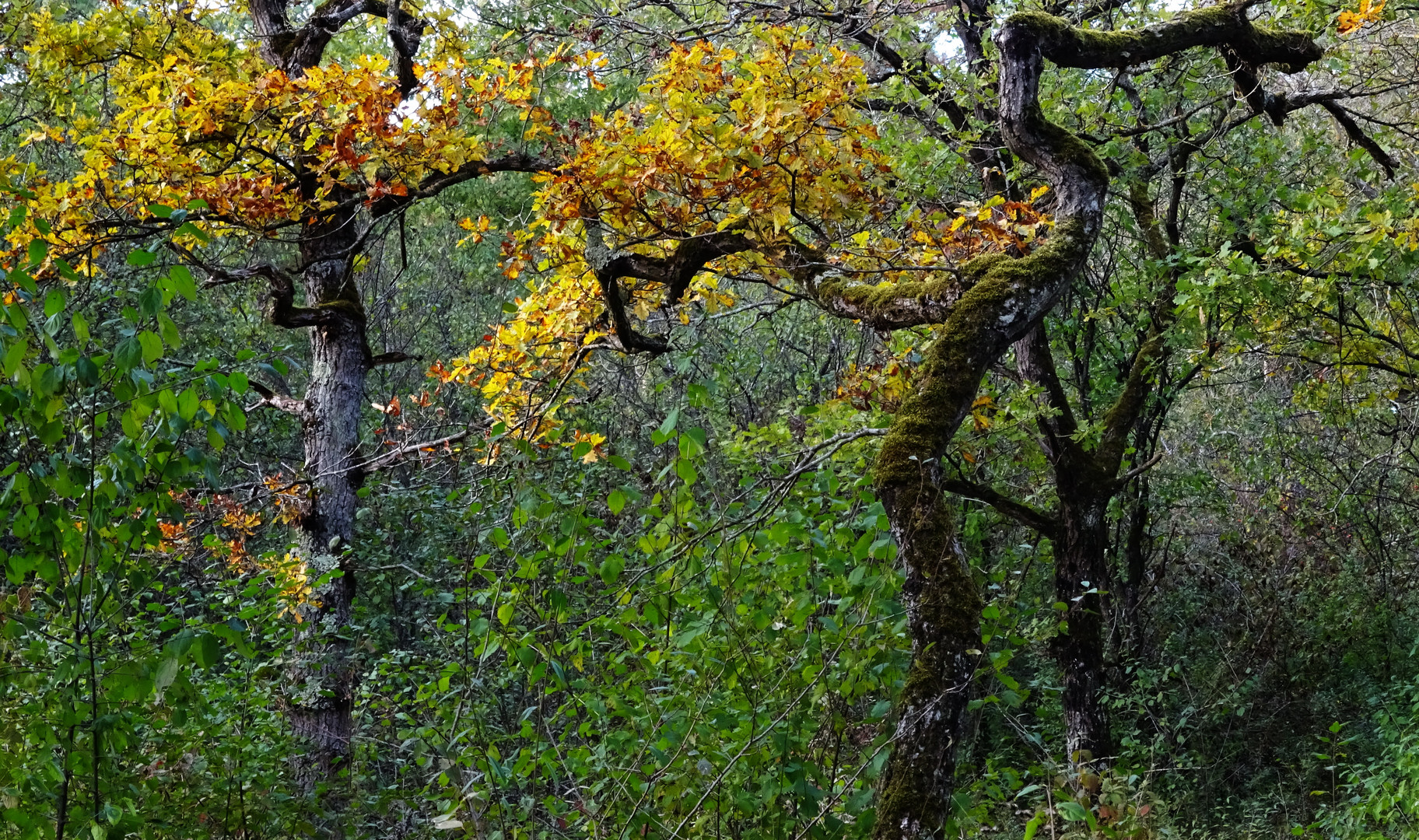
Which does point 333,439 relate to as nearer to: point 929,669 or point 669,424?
point 669,424

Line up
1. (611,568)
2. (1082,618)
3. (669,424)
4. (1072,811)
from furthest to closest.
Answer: (1082,618), (611,568), (1072,811), (669,424)

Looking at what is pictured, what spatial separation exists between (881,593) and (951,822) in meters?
0.62

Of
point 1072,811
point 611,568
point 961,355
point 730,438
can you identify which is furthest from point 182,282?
point 730,438

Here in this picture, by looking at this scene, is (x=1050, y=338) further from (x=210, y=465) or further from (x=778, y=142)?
(x=210, y=465)

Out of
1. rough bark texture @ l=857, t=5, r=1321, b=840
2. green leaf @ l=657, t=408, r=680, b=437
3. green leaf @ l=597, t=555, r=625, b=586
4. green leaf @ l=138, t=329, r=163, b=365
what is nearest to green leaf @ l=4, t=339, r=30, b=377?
green leaf @ l=138, t=329, r=163, b=365

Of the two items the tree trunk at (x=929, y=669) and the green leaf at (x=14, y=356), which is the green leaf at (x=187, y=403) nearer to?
the green leaf at (x=14, y=356)

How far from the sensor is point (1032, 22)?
3.80m

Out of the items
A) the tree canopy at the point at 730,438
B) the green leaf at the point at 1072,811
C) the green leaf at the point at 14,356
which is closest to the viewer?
the green leaf at the point at 14,356

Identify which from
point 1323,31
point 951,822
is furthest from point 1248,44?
point 951,822

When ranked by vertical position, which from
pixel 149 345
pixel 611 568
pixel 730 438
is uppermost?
pixel 730 438

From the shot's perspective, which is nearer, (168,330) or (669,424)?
(168,330)

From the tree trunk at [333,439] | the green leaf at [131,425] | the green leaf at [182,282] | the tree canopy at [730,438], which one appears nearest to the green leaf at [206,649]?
the tree canopy at [730,438]

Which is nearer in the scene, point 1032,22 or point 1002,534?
point 1032,22

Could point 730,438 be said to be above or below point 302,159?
below
